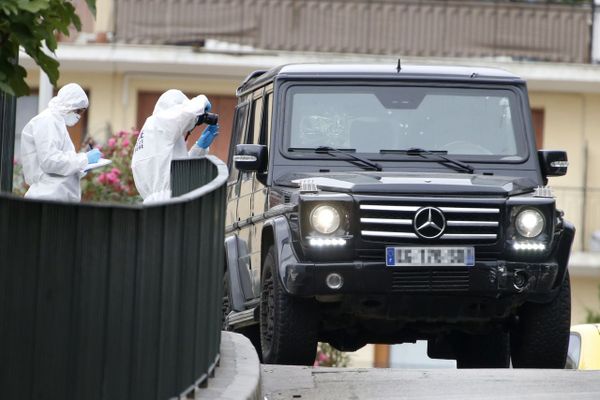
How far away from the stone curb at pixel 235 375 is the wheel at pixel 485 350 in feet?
11.0

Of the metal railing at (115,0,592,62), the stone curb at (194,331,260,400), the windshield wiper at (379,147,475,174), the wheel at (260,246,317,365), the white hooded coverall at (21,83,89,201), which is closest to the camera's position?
the stone curb at (194,331,260,400)

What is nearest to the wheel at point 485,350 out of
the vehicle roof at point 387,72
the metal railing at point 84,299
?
the vehicle roof at point 387,72

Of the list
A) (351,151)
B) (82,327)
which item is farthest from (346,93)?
(82,327)

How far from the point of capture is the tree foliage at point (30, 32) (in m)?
6.98

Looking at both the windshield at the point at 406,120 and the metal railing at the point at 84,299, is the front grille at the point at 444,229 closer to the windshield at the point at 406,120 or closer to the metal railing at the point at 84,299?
the windshield at the point at 406,120

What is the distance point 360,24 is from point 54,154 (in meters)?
19.9

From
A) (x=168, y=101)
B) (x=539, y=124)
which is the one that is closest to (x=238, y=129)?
(x=168, y=101)

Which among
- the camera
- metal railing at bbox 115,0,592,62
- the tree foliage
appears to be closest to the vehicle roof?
the camera

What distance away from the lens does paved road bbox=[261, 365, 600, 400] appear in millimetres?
10279

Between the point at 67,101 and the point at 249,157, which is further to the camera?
the point at 67,101

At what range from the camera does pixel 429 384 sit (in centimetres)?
1090

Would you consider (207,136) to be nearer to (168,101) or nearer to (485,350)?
(168,101)

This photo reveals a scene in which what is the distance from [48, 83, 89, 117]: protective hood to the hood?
2253 mm

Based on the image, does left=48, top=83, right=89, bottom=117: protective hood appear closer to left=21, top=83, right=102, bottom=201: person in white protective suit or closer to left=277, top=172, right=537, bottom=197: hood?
left=21, top=83, right=102, bottom=201: person in white protective suit
